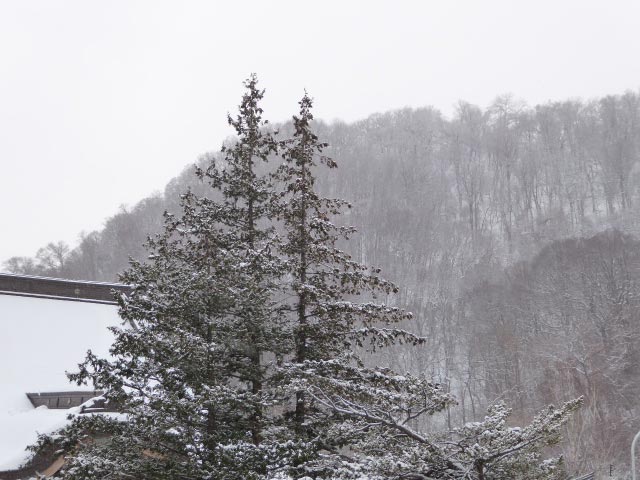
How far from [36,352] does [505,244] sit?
171 feet

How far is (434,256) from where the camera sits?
6038 centimetres

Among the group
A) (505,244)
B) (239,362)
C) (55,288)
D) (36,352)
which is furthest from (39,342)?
(505,244)

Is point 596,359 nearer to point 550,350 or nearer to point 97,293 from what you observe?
point 550,350

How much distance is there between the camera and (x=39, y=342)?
19047 millimetres

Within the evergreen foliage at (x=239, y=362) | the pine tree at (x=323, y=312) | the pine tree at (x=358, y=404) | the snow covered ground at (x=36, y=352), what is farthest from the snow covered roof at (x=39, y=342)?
the pine tree at (x=358, y=404)

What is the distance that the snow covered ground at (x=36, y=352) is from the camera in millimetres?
14883

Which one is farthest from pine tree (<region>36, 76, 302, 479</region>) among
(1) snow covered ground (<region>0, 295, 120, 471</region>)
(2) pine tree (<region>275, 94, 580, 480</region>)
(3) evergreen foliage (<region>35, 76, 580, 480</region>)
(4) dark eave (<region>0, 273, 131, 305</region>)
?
(4) dark eave (<region>0, 273, 131, 305</region>)

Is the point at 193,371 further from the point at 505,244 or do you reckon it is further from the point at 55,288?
the point at 505,244

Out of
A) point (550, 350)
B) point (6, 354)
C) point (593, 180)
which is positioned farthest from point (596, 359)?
point (593, 180)

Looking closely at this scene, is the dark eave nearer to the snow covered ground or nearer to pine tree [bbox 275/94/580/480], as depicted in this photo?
the snow covered ground

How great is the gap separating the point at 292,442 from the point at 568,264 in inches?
1540

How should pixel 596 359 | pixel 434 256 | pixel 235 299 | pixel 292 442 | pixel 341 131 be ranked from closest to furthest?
1. pixel 292 442
2. pixel 235 299
3. pixel 596 359
4. pixel 434 256
5. pixel 341 131

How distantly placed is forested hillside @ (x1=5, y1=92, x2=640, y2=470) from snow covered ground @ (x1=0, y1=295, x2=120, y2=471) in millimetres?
6729

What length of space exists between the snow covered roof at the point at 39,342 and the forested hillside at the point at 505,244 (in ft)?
22.2
